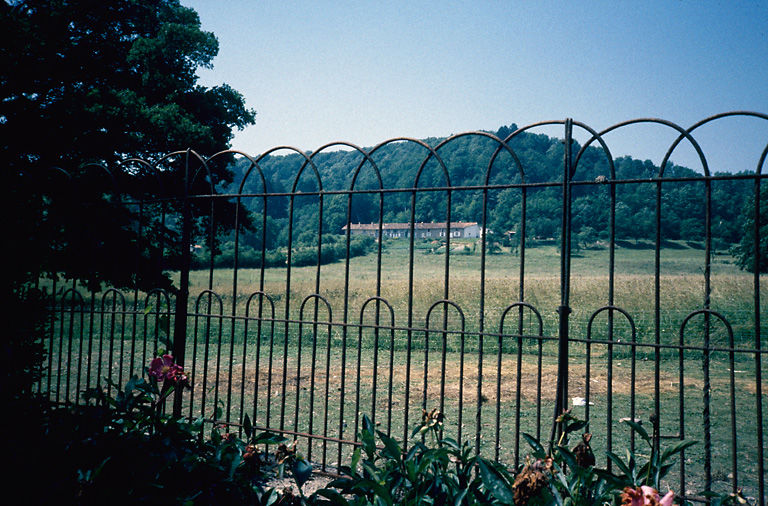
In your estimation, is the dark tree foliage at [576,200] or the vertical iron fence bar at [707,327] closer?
the vertical iron fence bar at [707,327]

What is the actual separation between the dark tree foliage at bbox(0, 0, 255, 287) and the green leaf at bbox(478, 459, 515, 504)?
3950 millimetres

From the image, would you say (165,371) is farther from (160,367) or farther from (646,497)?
(646,497)

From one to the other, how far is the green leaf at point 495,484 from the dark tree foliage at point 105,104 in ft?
13.0

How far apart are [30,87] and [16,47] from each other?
4.15 meters

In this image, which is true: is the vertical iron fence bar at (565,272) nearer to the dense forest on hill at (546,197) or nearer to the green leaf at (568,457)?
the dense forest on hill at (546,197)

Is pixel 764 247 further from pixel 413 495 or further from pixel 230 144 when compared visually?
pixel 230 144

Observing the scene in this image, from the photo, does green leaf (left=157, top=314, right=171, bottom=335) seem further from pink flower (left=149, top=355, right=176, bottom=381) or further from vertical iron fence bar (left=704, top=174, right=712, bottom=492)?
vertical iron fence bar (left=704, top=174, right=712, bottom=492)

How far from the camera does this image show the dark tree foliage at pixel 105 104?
17.4 ft

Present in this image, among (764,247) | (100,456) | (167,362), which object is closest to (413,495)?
(100,456)

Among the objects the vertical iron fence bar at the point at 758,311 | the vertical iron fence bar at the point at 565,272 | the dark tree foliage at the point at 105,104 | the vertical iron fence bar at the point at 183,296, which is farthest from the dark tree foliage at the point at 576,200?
the dark tree foliage at the point at 105,104

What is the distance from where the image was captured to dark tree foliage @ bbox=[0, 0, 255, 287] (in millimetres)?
5301

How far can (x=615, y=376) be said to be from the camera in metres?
12.3

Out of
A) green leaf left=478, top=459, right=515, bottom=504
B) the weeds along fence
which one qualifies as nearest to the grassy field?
the weeds along fence

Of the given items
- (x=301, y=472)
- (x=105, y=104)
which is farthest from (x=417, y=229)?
(x=105, y=104)
